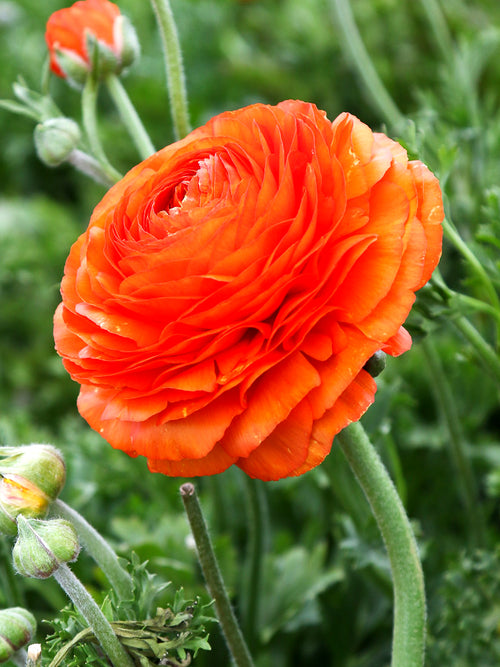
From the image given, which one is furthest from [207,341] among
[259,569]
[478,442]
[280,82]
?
[280,82]

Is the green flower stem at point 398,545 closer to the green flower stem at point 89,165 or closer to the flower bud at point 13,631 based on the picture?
the flower bud at point 13,631

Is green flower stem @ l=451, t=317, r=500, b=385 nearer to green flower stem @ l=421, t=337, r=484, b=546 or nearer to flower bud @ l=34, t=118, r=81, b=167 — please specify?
green flower stem @ l=421, t=337, r=484, b=546

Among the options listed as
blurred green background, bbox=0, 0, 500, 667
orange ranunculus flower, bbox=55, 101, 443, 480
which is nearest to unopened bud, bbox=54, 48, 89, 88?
Result: blurred green background, bbox=0, 0, 500, 667

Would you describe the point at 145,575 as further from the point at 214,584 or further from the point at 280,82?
the point at 280,82

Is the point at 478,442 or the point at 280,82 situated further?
the point at 280,82

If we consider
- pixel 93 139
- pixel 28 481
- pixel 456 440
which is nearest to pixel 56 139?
pixel 93 139
